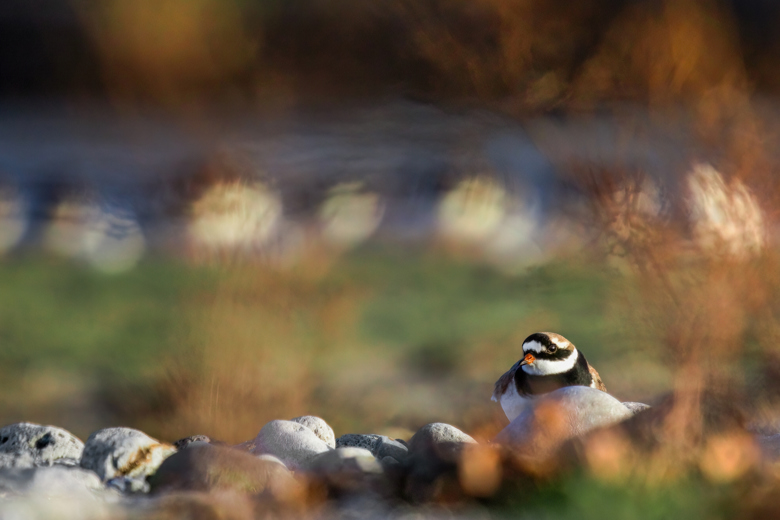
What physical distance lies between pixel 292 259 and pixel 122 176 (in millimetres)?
351

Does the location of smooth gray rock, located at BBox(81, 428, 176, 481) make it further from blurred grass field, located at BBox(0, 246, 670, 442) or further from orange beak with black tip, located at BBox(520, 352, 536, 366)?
orange beak with black tip, located at BBox(520, 352, 536, 366)

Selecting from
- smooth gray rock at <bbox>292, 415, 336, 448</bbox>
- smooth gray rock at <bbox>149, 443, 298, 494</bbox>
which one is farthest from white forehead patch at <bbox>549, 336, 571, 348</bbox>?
smooth gray rock at <bbox>149, 443, 298, 494</bbox>

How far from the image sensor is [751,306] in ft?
4.78

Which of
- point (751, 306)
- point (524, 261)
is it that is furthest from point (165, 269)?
point (751, 306)

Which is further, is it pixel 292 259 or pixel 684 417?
pixel 292 259

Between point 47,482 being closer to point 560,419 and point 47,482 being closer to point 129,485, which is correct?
point 129,485

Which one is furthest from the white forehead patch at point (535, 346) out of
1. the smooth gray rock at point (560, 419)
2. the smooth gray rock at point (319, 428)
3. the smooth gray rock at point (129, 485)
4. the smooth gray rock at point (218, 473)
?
the smooth gray rock at point (129, 485)

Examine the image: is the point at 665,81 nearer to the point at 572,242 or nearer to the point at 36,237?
the point at 572,242

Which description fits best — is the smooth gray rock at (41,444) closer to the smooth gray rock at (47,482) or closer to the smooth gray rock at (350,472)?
the smooth gray rock at (47,482)

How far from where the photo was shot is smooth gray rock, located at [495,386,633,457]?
0.85 metres

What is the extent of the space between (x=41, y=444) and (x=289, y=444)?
0.38 m

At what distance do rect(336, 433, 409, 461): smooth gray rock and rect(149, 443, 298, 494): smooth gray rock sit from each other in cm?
33

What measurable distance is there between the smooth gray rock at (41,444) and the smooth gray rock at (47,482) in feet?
0.86

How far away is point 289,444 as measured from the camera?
43.9 inches
